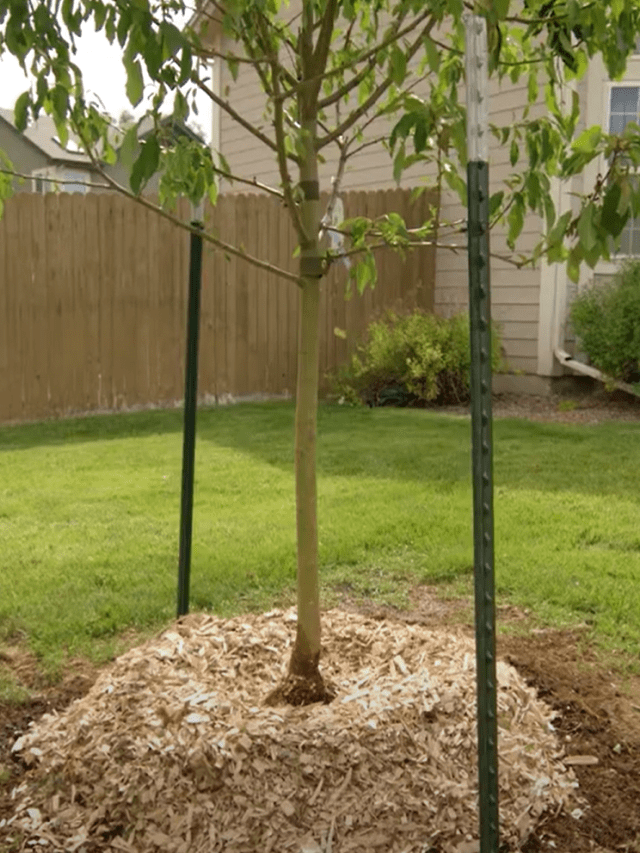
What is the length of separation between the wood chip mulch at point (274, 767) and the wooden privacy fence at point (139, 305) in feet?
22.0

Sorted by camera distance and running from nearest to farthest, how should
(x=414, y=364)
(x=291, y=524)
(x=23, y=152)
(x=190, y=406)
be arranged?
(x=190, y=406), (x=291, y=524), (x=414, y=364), (x=23, y=152)

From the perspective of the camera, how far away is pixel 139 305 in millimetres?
9719

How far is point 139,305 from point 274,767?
7618mm

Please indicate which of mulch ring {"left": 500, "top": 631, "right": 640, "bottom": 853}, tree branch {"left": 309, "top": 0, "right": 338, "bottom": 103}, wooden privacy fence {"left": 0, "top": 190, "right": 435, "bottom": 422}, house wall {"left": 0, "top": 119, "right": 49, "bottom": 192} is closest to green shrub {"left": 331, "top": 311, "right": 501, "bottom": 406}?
wooden privacy fence {"left": 0, "top": 190, "right": 435, "bottom": 422}

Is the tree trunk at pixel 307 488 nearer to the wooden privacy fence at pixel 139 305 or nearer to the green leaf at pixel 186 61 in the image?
the green leaf at pixel 186 61

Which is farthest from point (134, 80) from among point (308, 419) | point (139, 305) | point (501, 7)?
point (139, 305)

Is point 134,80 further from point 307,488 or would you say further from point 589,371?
point 589,371

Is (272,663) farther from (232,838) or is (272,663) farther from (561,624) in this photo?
(561,624)

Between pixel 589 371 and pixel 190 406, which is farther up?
pixel 190 406

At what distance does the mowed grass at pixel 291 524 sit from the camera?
4.17m

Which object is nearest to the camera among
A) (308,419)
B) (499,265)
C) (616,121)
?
(308,419)

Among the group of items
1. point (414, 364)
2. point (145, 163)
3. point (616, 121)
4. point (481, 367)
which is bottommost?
point (414, 364)

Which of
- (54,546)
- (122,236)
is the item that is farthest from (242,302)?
(54,546)

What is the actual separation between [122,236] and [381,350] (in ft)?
8.92
